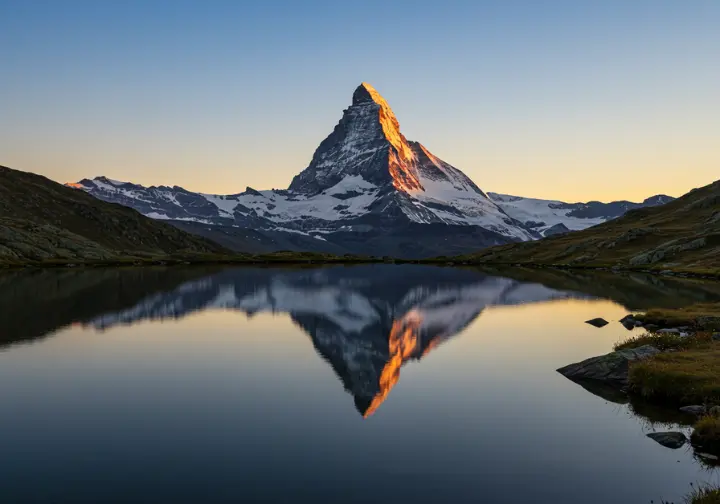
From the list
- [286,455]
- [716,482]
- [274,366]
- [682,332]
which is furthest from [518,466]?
[682,332]

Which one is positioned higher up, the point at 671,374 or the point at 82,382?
the point at 671,374

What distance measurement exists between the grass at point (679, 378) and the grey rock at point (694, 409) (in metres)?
0.45

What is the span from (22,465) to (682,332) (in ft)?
167

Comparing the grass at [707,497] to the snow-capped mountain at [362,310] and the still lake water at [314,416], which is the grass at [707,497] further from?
the snow-capped mountain at [362,310]

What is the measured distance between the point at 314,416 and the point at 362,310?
62.0 meters

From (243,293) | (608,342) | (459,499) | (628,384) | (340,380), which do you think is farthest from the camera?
(243,293)

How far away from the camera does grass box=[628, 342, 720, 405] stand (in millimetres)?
33131

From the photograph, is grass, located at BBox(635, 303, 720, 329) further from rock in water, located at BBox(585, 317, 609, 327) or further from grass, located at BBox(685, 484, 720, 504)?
grass, located at BBox(685, 484, 720, 504)

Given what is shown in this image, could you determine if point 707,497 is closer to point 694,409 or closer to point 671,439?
point 671,439

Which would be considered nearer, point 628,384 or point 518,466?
point 518,466

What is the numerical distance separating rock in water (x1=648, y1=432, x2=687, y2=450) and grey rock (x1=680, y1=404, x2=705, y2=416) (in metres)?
3.36

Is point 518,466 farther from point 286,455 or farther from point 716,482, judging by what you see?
point 286,455

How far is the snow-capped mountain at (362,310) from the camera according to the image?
5271cm

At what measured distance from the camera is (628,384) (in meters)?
38.8
